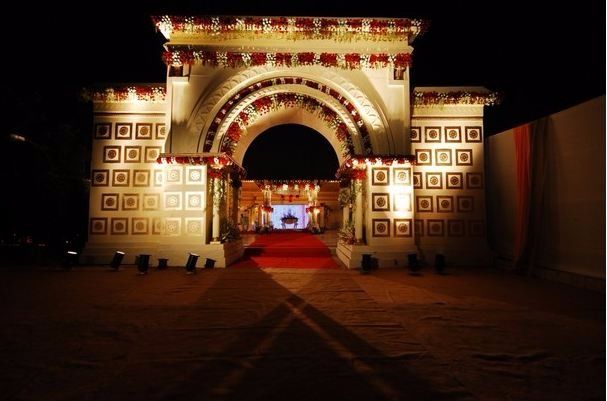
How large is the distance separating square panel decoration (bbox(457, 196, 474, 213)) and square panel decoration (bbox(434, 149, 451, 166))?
127 cm

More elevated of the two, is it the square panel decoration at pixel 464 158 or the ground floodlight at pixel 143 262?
the square panel decoration at pixel 464 158

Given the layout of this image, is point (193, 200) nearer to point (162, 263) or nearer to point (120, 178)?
point (162, 263)

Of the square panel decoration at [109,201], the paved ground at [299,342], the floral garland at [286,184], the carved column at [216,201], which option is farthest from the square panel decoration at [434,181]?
the floral garland at [286,184]

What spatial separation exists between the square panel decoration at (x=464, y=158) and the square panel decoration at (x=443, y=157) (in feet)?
0.90

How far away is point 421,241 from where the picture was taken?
1064 cm

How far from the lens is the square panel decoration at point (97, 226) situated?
10625mm

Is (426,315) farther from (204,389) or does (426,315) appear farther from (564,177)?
(564,177)

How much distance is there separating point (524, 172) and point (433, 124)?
317 cm

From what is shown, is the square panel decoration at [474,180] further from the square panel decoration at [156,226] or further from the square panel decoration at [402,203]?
the square panel decoration at [156,226]

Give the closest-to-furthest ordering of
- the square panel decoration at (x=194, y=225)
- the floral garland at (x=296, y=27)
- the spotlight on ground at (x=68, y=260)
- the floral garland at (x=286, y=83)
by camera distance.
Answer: the spotlight on ground at (x=68, y=260)
the floral garland at (x=296, y=27)
the square panel decoration at (x=194, y=225)
the floral garland at (x=286, y=83)

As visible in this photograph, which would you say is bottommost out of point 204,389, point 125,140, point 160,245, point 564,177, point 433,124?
point 204,389

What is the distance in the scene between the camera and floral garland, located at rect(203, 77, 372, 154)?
10.4 meters

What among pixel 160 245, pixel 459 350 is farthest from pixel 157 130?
pixel 459 350

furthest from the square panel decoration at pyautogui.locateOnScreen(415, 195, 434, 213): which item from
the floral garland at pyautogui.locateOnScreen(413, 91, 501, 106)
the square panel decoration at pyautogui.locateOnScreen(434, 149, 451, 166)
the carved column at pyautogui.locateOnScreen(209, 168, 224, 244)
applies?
the carved column at pyautogui.locateOnScreen(209, 168, 224, 244)
